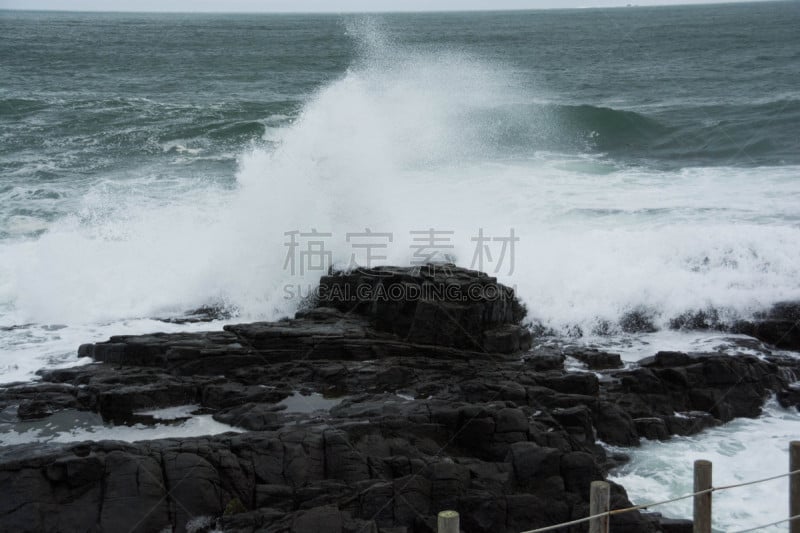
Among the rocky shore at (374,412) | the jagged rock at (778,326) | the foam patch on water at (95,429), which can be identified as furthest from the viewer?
the jagged rock at (778,326)

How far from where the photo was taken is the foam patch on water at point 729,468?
7594mm

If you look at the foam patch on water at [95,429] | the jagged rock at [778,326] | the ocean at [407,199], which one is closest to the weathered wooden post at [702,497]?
the ocean at [407,199]

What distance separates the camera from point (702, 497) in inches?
212

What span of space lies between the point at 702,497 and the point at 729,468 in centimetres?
314

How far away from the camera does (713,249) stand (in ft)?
43.4

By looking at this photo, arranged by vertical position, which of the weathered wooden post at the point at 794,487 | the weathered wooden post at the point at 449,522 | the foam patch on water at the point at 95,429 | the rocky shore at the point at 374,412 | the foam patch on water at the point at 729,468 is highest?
the weathered wooden post at the point at 449,522

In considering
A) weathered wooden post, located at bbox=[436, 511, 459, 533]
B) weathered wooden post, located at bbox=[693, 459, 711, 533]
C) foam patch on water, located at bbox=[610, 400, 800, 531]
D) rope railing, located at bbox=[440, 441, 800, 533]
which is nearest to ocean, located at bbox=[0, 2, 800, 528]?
foam patch on water, located at bbox=[610, 400, 800, 531]

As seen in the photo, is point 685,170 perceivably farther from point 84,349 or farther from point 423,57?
point 84,349

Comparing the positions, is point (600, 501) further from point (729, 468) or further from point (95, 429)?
point (95, 429)

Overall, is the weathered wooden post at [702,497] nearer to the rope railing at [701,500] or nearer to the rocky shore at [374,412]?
the rope railing at [701,500]

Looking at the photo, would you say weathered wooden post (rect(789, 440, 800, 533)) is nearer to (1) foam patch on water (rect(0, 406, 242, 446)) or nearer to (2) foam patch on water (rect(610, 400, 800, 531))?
(2) foam patch on water (rect(610, 400, 800, 531))

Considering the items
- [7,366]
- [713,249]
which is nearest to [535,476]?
[7,366]

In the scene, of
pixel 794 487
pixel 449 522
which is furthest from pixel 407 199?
pixel 449 522

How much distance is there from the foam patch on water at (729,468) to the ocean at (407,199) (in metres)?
0.04
